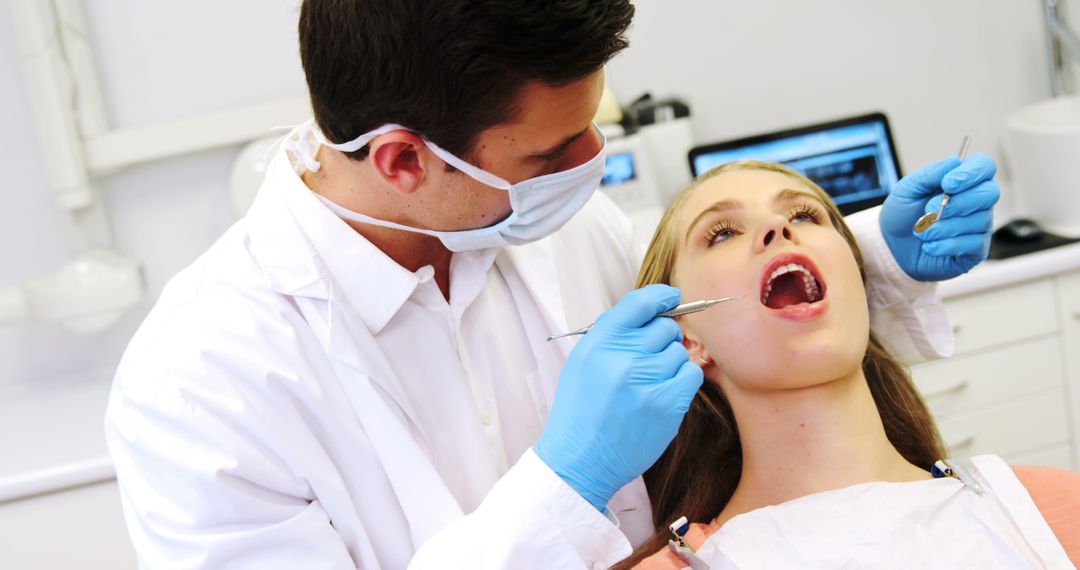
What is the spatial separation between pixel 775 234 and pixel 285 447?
72 centimetres

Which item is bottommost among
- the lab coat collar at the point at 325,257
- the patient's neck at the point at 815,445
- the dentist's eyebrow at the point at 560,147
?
the patient's neck at the point at 815,445

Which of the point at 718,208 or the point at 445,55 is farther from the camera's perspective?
the point at 718,208

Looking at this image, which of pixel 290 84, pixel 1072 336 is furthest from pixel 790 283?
pixel 290 84

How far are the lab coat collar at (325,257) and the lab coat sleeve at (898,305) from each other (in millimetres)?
751

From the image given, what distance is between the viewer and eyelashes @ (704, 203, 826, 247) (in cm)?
146

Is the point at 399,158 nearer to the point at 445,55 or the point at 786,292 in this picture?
the point at 445,55

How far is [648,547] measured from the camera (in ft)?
4.61

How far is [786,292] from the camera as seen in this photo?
1512mm

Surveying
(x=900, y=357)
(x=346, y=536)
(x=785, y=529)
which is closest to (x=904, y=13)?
(x=900, y=357)

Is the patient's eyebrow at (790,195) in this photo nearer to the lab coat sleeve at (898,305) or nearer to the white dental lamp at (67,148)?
the lab coat sleeve at (898,305)

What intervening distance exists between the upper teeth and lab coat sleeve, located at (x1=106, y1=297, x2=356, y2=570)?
656 mm

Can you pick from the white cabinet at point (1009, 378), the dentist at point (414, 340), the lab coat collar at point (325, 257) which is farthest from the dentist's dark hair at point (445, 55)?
the white cabinet at point (1009, 378)

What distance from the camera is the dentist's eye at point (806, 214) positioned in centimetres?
148

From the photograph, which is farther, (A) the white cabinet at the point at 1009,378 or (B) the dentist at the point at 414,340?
(A) the white cabinet at the point at 1009,378
